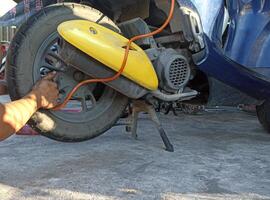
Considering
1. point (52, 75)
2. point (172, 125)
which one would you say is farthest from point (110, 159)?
point (172, 125)

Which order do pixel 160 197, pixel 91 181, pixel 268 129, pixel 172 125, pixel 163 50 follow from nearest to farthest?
pixel 160 197 → pixel 91 181 → pixel 163 50 → pixel 268 129 → pixel 172 125

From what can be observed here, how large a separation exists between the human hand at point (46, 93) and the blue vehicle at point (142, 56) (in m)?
0.08

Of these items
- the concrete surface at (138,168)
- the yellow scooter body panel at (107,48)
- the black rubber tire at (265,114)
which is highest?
the yellow scooter body panel at (107,48)

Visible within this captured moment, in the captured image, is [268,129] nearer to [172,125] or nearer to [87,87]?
[172,125]

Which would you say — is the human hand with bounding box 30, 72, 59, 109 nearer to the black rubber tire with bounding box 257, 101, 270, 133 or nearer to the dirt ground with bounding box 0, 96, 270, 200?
the dirt ground with bounding box 0, 96, 270, 200

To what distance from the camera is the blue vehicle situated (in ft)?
7.62

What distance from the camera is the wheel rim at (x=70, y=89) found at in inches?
93.4

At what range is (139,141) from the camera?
3307 millimetres

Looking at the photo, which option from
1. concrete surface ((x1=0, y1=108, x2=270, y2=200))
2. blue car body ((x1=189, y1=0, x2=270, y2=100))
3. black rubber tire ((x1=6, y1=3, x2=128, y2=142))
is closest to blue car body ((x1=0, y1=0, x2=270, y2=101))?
blue car body ((x1=189, y1=0, x2=270, y2=100))

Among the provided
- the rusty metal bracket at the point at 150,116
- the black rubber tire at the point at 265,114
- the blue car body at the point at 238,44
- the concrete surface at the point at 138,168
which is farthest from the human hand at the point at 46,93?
the black rubber tire at the point at 265,114

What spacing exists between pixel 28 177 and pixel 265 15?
1.78 m

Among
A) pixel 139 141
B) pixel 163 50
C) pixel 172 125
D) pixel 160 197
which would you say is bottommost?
pixel 172 125

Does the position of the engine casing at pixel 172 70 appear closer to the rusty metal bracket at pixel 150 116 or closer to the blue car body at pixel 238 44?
the blue car body at pixel 238 44

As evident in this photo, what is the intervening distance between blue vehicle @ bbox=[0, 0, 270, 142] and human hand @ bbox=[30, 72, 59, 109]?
75 mm
